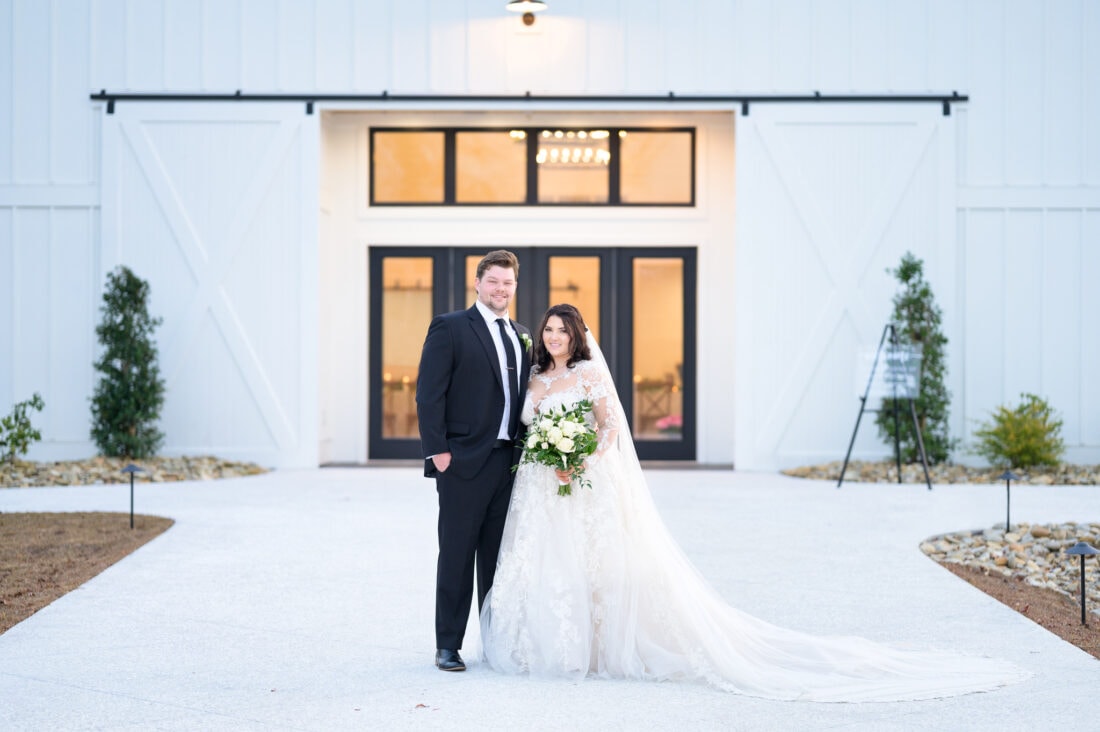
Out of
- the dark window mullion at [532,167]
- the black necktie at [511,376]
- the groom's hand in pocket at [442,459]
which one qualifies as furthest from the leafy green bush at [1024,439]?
the groom's hand in pocket at [442,459]

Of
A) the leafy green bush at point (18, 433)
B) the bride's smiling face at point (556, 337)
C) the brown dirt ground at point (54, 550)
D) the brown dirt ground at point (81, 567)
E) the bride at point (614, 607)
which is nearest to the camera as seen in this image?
the bride at point (614, 607)

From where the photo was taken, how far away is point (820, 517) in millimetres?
9836

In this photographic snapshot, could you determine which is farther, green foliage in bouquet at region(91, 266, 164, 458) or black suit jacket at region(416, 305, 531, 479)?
green foliage in bouquet at region(91, 266, 164, 458)

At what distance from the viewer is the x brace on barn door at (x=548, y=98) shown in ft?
45.0

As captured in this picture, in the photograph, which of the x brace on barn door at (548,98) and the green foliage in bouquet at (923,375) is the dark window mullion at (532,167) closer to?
the x brace on barn door at (548,98)

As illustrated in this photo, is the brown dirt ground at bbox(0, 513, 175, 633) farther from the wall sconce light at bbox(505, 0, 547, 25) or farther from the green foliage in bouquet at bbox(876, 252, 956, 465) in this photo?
the green foliage in bouquet at bbox(876, 252, 956, 465)

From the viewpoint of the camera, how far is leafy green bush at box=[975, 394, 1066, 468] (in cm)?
1264

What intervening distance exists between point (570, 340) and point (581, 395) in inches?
9.9

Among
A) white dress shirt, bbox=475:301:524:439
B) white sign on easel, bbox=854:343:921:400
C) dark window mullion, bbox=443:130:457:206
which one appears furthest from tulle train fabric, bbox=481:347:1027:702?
dark window mullion, bbox=443:130:457:206

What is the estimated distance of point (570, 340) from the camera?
551cm

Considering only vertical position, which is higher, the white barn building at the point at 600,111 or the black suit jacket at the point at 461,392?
the white barn building at the point at 600,111

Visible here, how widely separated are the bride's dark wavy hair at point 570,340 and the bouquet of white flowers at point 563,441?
274mm

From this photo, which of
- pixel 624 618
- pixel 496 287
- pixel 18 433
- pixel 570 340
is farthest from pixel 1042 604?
pixel 18 433

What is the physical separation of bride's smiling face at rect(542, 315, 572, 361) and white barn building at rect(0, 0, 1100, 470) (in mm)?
8484
